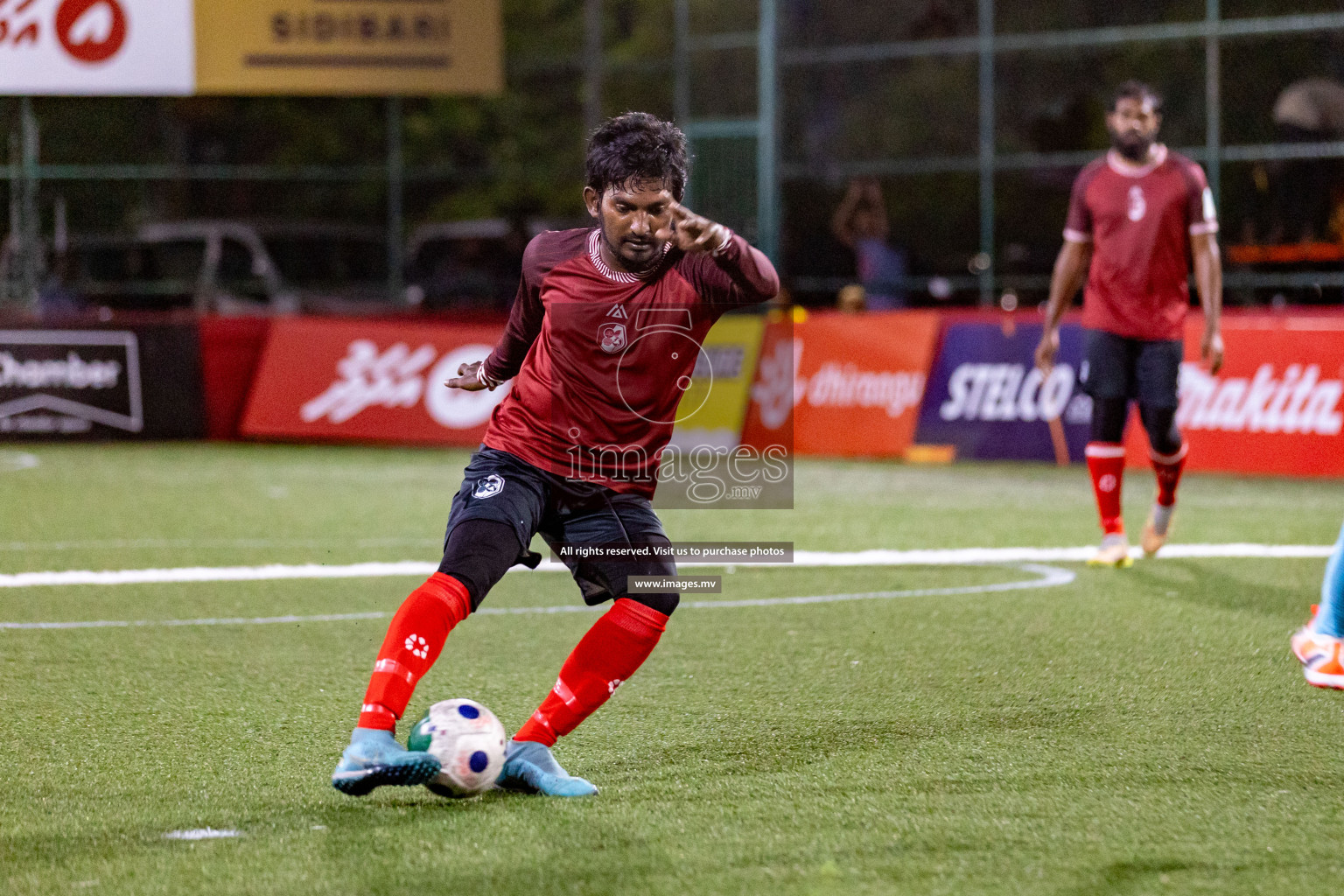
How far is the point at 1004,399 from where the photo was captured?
14.6 m

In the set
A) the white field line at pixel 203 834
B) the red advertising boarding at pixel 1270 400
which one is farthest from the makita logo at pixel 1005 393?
the white field line at pixel 203 834

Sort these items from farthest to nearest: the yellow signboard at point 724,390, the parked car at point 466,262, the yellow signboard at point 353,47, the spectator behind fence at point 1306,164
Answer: the parked car at point 466,262 → the yellow signboard at point 353,47 → the spectator behind fence at point 1306,164 → the yellow signboard at point 724,390

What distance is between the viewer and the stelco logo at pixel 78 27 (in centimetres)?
1919

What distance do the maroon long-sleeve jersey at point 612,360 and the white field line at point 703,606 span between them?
2.59m

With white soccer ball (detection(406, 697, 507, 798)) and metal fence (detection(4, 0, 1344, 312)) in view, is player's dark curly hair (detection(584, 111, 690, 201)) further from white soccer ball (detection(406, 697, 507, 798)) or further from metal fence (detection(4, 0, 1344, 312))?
metal fence (detection(4, 0, 1344, 312))

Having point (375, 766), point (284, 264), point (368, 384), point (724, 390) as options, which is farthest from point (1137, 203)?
point (284, 264)

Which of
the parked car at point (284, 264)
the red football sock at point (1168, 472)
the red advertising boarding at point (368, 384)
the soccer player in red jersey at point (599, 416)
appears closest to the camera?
the soccer player in red jersey at point (599, 416)

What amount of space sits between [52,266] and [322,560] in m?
14.1

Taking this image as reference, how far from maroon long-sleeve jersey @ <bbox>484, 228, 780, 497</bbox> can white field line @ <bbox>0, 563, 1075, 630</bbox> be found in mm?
2593

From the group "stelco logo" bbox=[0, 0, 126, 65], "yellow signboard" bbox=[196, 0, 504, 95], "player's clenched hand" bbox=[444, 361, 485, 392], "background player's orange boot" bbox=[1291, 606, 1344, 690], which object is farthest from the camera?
"yellow signboard" bbox=[196, 0, 504, 95]

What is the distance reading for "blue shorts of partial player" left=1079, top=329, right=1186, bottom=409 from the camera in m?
9.02

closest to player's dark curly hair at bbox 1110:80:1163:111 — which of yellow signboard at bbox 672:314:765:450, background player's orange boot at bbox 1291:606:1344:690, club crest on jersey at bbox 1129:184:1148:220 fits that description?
club crest on jersey at bbox 1129:184:1148:220

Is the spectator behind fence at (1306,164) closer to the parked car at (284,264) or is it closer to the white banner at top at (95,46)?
the parked car at (284,264)

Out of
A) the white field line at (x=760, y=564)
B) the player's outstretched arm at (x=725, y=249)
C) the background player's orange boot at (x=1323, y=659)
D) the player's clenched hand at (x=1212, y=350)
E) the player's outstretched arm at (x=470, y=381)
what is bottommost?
the white field line at (x=760, y=564)
